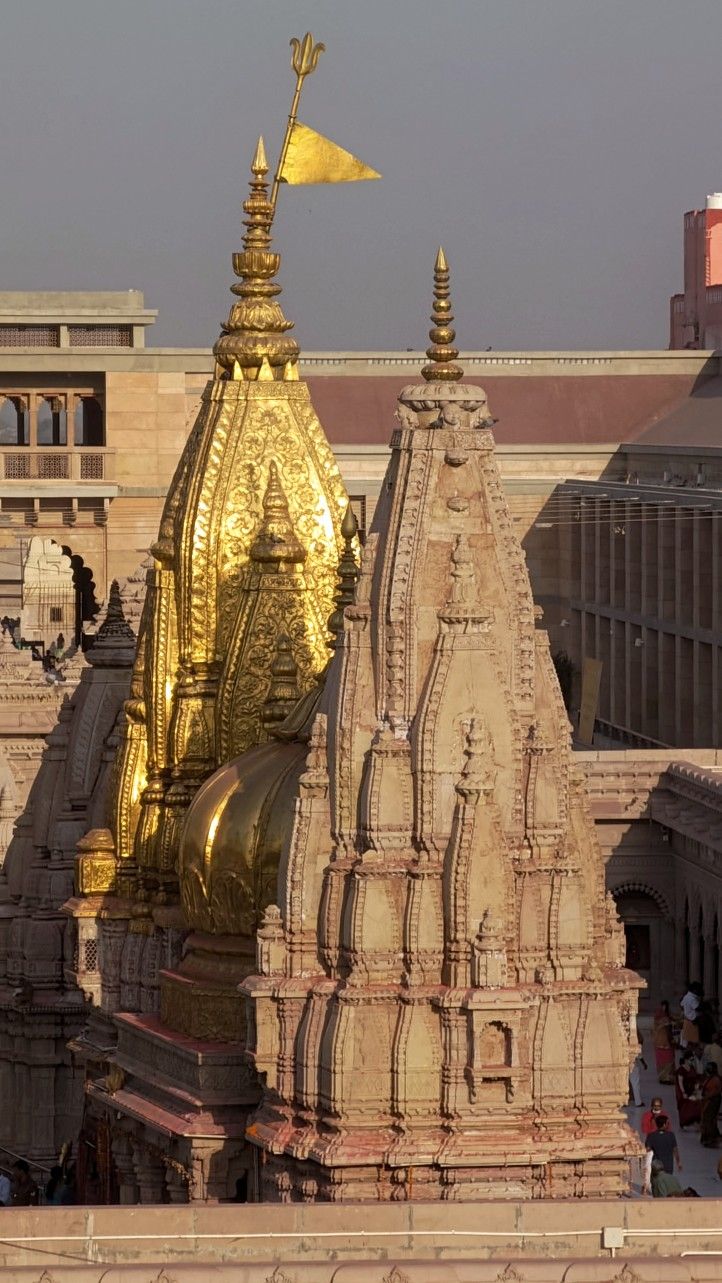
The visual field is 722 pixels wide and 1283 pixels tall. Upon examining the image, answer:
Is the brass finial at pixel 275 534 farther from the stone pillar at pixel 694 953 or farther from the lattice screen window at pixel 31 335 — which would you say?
the lattice screen window at pixel 31 335

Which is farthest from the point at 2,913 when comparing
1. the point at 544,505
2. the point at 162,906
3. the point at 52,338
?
the point at 52,338

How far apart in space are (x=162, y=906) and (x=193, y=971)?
11.2ft

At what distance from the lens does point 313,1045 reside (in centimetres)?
3575

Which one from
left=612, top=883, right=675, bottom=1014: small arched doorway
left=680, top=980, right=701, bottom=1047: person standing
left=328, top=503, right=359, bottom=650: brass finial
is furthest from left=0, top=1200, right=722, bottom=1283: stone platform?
left=612, top=883, right=675, bottom=1014: small arched doorway

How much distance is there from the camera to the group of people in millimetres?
41456

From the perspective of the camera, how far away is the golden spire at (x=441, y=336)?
37.4 meters

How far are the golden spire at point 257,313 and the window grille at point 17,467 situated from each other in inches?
2829

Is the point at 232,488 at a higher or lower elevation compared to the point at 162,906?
higher

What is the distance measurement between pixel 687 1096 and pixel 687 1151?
200 centimetres

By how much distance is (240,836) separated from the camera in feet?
127

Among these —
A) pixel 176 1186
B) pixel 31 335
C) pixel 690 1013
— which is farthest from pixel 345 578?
pixel 31 335

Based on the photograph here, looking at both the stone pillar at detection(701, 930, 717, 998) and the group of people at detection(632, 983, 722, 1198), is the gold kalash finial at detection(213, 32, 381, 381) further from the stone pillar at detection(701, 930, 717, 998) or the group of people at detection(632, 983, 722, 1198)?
the stone pillar at detection(701, 930, 717, 998)

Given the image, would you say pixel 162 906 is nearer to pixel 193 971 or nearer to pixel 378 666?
pixel 193 971

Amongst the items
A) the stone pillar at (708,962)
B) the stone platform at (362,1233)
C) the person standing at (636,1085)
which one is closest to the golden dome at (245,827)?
the stone platform at (362,1233)
